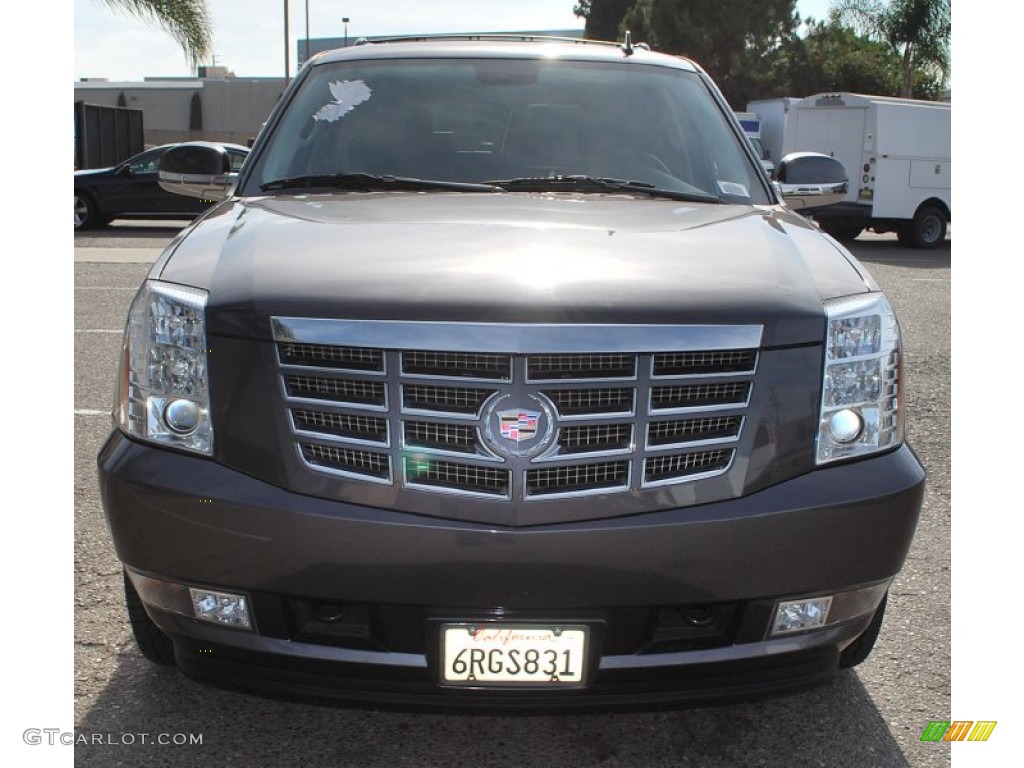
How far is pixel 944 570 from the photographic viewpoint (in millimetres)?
3979

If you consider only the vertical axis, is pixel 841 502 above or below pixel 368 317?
below

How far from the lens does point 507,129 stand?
3732mm

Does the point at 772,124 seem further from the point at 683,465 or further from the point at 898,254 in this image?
the point at 683,465

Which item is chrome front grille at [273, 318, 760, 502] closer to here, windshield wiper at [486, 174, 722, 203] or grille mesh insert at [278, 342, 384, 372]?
grille mesh insert at [278, 342, 384, 372]

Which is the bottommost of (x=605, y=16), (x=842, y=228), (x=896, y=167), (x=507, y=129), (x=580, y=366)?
(x=580, y=366)

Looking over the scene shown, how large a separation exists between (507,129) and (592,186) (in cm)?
41

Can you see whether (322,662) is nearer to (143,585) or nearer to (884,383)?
(143,585)

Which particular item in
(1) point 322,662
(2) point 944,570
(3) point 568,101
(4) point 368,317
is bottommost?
(2) point 944,570

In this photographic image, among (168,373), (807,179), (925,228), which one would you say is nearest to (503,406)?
(168,373)

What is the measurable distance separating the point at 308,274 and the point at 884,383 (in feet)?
4.24

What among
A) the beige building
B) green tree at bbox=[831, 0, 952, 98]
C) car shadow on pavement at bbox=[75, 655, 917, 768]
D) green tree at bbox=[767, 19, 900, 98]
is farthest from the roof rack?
the beige building

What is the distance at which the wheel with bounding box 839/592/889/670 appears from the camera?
290 cm
